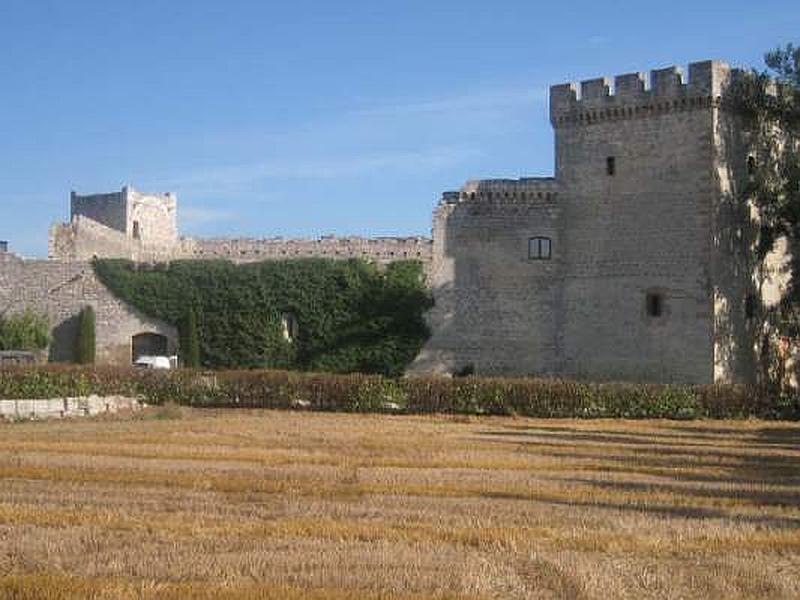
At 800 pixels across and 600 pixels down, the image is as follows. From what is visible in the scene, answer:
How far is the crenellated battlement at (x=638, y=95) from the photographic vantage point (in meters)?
28.4

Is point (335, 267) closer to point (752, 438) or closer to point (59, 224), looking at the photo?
point (59, 224)

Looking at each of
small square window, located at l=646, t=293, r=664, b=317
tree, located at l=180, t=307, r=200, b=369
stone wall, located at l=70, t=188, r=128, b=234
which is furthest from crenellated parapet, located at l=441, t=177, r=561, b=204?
stone wall, located at l=70, t=188, r=128, b=234

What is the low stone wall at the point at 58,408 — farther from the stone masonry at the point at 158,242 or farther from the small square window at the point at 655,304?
the small square window at the point at 655,304

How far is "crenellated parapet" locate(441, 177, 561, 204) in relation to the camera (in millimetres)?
31219

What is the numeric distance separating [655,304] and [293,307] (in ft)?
34.8

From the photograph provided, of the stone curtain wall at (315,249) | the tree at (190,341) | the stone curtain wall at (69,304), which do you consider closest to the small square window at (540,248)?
the stone curtain wall at (315,249)

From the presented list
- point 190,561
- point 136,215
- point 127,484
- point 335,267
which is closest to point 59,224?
point 136,215

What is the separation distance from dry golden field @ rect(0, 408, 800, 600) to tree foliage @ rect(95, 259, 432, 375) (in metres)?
12.7

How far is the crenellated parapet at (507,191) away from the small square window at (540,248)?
1104 mm

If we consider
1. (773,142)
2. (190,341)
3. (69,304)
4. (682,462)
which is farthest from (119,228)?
(682,462)

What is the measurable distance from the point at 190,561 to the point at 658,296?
71.8 ft

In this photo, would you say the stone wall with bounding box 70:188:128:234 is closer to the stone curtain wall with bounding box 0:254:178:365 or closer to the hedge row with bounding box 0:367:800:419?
the stone curtain wall with bounding box 0:254:178:365

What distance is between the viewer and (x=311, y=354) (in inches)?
1302

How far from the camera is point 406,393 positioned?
26.7 metres
